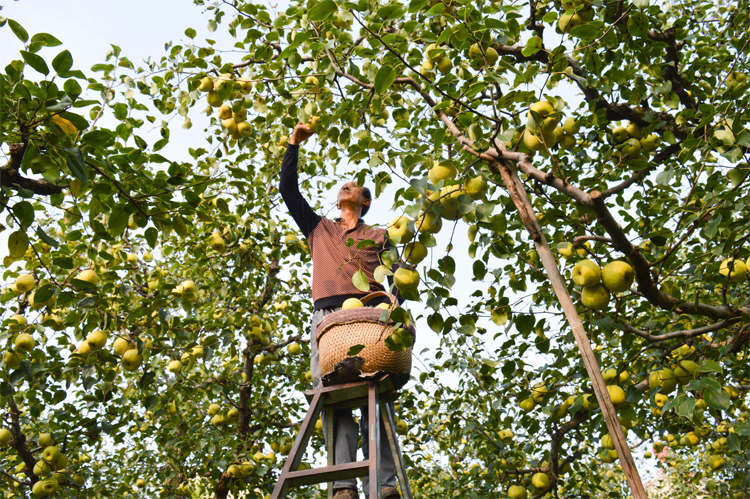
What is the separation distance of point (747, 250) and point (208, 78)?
266 cm

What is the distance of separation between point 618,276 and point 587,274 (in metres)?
0.10

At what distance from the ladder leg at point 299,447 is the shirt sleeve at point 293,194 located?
114 centimetres

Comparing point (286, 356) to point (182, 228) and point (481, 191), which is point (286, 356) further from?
point (481, 191)

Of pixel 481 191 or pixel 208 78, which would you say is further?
pixel 208 78

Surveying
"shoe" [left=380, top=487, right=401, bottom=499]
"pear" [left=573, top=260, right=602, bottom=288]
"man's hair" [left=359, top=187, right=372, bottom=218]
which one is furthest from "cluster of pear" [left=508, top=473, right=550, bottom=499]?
"pear" [left=573, top=260, right=602, bottom=288]

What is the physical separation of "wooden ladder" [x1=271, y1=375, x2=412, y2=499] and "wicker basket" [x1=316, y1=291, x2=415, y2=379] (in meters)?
0.08

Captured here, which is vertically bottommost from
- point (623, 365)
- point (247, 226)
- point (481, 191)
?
point (623, 365)

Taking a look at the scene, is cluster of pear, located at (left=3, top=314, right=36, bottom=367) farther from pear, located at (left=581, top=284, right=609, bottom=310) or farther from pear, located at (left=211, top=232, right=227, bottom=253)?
pear, located at (left=581, top=284, right=609, bottom=310)

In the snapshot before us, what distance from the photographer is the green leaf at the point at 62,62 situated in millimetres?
1425

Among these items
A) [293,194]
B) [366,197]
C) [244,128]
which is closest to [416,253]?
[293,194]

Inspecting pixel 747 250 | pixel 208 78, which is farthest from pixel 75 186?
pixel 747 250

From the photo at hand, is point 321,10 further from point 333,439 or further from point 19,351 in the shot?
point 19,351

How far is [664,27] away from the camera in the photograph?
10.4ft

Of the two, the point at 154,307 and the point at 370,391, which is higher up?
the point at 154,307
